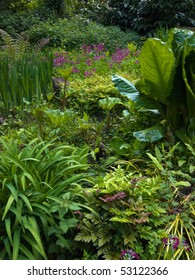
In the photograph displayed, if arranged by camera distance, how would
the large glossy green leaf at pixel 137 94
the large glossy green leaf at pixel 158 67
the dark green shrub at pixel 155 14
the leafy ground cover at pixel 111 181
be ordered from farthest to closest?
the dark green shrub at pixel 155 14 < the large glossy green leaf at pixel 137 94 < the large glossy green leaf at pixel 158 67 < the leafy ground cover at pixel 111 181

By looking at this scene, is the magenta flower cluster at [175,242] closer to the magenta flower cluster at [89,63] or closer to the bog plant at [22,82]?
the bog plant at [22,82]

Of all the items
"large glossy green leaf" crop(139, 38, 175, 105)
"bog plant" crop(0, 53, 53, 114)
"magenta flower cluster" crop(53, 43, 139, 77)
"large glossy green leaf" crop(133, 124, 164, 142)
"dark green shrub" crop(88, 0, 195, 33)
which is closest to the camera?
"large glossy green leaf" crop(139, 38, 175, 105)

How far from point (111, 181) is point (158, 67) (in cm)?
110

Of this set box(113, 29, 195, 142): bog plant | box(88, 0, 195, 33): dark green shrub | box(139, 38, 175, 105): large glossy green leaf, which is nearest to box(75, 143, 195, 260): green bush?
box(113, 29, 195, 142): bog plant

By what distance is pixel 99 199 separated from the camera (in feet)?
7.85

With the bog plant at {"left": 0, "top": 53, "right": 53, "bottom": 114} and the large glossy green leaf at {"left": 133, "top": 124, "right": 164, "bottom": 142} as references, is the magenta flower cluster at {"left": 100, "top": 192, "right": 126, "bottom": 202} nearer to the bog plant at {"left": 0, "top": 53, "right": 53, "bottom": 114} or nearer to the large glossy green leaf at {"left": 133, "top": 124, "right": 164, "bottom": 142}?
the large glossy green leaf at {"left": 133, "top": 124, "right": 164, "bottom": 142}

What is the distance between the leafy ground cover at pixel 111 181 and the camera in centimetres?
223

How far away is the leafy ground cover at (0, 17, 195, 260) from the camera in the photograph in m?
2.23

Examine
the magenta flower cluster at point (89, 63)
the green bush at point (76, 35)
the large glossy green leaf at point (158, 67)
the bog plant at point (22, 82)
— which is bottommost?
the green bush at point (76, 35)

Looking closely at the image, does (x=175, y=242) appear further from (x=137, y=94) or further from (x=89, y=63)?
(x=89, y=63)

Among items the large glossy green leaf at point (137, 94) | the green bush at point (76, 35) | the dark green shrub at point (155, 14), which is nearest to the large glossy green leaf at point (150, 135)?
the large glossy green leaf at point (137, 94)

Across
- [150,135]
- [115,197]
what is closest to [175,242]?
[115,197]

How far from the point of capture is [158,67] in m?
3.06

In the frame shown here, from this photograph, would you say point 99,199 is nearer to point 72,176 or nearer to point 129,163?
point 72,176
